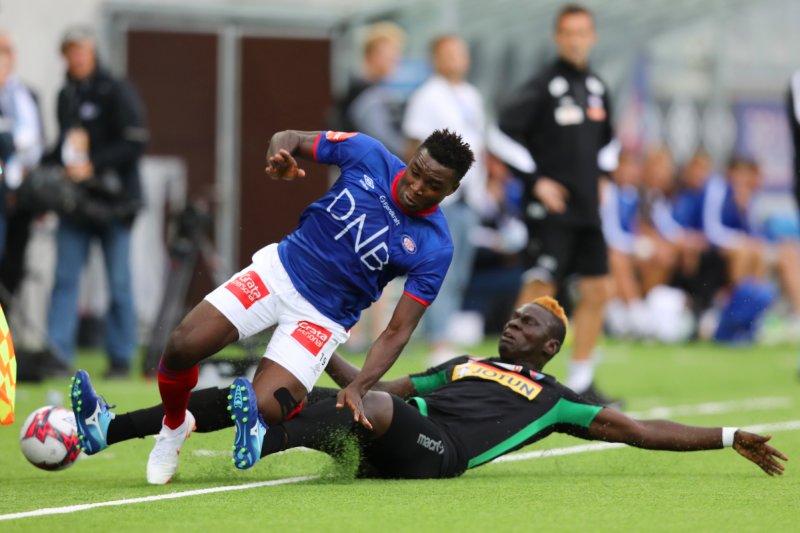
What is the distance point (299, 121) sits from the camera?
56.5ft

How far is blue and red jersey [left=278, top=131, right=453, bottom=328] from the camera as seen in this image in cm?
708

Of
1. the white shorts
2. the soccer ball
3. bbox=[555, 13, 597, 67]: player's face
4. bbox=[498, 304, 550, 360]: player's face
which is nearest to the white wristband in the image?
bbox=[498, 304, 550, 360]: player's face

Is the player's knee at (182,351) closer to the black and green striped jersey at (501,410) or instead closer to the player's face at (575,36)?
the black and green striped jersey at (501,410)

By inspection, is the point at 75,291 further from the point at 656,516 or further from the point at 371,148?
the point at 656,516

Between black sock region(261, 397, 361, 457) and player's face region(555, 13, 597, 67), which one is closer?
black sock region(261, 397, 361, 457)

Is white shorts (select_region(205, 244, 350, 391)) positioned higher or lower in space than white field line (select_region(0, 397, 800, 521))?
higher

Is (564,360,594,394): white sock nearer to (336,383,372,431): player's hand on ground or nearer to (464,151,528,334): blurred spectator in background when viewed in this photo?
(336,383,372,431): player's hand on ground

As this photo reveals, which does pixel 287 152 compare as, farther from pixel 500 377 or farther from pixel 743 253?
pixel 743 253

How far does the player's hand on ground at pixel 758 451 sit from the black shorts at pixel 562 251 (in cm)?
378

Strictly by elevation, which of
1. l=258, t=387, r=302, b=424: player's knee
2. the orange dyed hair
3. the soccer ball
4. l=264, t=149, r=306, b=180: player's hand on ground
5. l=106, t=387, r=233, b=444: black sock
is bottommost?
the soccer ball

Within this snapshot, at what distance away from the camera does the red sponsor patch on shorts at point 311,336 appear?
7.12 meters

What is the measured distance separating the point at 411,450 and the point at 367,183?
4.00 feet

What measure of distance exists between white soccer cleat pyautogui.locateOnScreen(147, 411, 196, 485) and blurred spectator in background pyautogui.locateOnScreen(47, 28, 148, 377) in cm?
567

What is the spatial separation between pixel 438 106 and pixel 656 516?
25.5 feet
